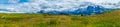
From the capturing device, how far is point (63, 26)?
26.9 meters

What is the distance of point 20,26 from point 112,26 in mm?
7887

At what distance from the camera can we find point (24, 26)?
93.9 feet

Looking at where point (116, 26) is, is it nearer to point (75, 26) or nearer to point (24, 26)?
point (75, 26)

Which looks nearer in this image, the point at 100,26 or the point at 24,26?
the point at 24,26

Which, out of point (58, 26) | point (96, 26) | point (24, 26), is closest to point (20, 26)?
point (24, 26)

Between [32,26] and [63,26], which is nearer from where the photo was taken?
[63,26]

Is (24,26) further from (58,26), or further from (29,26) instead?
(58,26)

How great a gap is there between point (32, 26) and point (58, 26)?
2614 millimetres

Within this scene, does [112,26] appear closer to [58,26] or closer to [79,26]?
[79,26]

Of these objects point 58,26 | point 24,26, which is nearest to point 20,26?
point 24,26

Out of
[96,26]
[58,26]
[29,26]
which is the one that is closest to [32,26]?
[29,26]

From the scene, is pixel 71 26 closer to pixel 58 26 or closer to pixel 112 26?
pixel 58 26

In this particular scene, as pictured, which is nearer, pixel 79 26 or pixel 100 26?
pixel 79 26

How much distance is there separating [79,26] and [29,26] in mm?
4044
